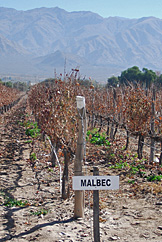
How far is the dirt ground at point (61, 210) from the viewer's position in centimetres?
493

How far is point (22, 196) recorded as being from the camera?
700 centimetres

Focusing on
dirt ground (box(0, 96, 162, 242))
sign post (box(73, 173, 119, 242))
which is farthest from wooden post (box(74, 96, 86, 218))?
sign post (box(73, 173, 119, 242))

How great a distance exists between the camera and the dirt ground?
4.93 metres

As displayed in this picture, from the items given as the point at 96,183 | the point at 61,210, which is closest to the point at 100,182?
the point at 96,183

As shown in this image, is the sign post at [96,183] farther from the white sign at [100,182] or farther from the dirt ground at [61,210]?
the dirt ground at [61,210]

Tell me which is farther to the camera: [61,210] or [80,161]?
[61,210]

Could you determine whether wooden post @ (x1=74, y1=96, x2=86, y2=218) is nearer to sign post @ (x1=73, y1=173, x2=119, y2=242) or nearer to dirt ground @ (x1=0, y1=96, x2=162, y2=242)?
dirt ground @ (x1=0, y1=96, x2=162, y2=242)

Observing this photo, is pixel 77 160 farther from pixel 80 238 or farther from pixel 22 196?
pixel 22 196

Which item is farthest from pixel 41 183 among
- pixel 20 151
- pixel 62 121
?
pixel 20 151

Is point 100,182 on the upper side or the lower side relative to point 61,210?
upper

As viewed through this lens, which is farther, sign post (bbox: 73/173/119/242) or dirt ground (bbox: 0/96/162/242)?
dirt ground (bbox: 0/96/162/242)

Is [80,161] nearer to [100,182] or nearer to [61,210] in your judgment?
[61,210]

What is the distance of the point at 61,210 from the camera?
6031 millimetres

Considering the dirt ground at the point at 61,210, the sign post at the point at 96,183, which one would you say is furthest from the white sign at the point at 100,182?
the dirt ground at the point at 61,210
